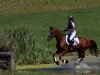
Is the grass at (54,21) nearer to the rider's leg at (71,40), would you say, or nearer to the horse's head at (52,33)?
the rider's leg at (71,40)

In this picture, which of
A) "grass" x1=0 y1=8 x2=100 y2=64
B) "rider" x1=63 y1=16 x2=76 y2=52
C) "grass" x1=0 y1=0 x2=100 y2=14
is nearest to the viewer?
"rider" x1=63 y1=16 x2=76 y2=52

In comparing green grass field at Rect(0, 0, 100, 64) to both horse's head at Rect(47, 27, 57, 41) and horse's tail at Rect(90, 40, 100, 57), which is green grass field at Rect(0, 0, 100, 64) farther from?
horse's tail at Rect(90, 40, 100, 57)

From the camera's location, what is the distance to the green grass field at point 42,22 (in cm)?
2648

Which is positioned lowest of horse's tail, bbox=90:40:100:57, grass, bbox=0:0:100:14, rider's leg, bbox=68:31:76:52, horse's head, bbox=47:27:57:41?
horse's tail, bbox=90:40:100:57

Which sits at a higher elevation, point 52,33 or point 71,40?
point 52,33

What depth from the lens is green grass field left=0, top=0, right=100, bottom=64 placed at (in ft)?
86.9

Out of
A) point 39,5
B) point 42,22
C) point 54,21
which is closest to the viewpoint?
point 42,22

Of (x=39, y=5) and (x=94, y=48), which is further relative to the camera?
(x=39, y=5)

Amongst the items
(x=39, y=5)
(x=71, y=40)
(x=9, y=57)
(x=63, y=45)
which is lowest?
(x=9, y=57)

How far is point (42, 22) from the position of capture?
4403 centimetres

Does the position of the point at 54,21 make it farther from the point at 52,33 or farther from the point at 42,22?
the point at 52,33

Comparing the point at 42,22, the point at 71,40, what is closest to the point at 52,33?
the point at 71,40

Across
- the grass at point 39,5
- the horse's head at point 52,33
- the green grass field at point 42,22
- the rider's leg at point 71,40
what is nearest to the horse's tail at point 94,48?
the rider's leg at point 71,40

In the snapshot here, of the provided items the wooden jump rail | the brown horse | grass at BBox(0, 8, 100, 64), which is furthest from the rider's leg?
grass at BBox(0, 8, 100, 64)
